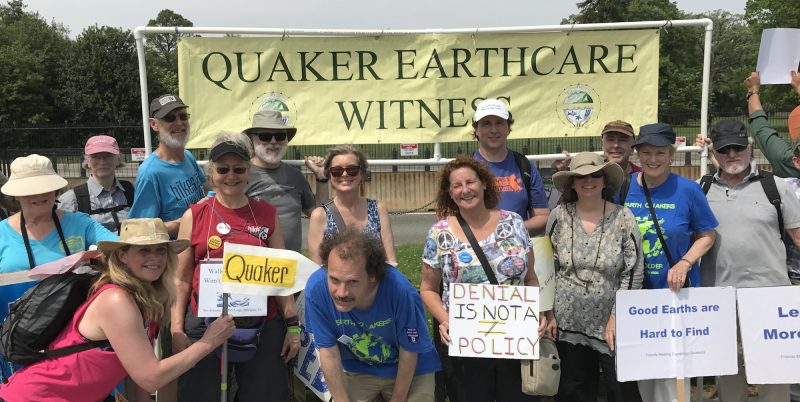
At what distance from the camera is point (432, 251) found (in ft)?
13.0

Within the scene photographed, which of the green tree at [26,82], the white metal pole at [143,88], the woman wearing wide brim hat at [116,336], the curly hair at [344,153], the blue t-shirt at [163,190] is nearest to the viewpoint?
Result: the woman wearing wide brim hat at [116,336]

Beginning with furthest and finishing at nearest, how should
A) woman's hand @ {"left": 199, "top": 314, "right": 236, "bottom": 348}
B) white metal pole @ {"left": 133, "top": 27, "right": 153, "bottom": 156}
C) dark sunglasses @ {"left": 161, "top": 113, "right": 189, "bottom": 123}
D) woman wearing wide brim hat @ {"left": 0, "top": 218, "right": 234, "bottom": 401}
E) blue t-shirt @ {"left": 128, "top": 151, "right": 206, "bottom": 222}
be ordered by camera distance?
white metal pole @ {"left": 133, "top": 27, "right": 153, "bottom": 156}
dark sunglasses @ {"left": 161, "top": 113, "right": 189, "bottom": 123}
blue t-shirt @ {"left": 128, "top": 151, "right": 206, "bottom": 222}
woman's hand @ {"left": 199, "top": 314, "right": 236, "bottom": 348}
woman wearing wide brim hat @ {"left": 0, "top": 218, "right": 234, "bottom": 401}

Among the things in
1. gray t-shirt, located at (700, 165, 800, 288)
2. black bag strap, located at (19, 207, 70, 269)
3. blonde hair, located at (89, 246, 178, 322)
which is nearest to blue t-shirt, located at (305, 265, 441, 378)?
blonde hair, located at (89, 246, 178, 322)

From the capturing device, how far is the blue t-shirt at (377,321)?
3.64 metres

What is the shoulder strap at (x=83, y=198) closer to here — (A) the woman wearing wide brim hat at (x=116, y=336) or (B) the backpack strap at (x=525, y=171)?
(A) the woman wearing wide brim hat at (x=116, y=336)

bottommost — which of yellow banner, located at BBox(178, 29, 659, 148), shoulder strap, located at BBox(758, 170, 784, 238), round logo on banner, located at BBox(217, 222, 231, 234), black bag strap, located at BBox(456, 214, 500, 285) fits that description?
black bag strap, located at BBox(456, 214, 500, 285)

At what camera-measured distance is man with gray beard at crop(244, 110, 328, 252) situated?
15.3 feet

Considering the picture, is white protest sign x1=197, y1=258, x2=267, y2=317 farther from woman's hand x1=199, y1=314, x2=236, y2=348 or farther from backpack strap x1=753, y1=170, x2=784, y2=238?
backpack strap x1=753, y1=170, x2=784, y2=238

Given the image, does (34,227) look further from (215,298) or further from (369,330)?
(369,330)

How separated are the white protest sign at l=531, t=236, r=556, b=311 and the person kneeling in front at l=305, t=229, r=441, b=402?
82cm

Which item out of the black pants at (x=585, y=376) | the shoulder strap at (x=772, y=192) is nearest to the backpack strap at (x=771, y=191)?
the shoulder strap at (x=772, y=192)

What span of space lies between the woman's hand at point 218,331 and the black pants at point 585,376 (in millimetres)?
2058

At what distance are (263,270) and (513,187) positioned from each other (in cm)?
182

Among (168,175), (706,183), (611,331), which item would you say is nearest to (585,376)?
(611,331)
